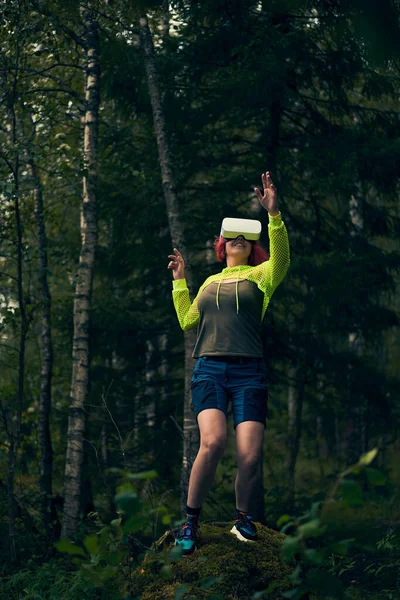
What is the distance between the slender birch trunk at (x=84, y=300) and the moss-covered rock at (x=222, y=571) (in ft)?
10.7

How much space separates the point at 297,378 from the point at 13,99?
5.89 m

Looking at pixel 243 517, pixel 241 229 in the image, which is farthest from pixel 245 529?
pixel 241 229

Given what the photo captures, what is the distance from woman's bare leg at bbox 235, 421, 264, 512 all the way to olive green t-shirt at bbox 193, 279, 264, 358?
49cm

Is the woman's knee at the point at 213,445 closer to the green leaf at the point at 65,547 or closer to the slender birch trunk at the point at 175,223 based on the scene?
the green leaf at the point at 65,547

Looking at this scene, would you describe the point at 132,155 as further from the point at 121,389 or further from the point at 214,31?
the point at 121,389

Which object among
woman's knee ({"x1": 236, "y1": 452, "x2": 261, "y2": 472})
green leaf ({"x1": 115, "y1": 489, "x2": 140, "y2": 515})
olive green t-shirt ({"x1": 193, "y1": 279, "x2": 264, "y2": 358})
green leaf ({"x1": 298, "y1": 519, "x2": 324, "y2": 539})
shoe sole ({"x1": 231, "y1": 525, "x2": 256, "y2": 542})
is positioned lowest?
shoe sole ({"x1": 231, "y1": 525, "x2": 256, "y2": 542})

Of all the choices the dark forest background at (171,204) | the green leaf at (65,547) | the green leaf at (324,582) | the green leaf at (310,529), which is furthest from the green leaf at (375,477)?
the dark forest background at (171,204)

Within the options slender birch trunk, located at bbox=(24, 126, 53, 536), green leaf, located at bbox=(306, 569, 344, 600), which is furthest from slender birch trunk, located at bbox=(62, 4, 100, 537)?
green leaf, located at bbox=(306, 569, 344, 600)

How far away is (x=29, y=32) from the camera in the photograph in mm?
8102

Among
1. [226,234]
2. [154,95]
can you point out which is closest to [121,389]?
[154,95]

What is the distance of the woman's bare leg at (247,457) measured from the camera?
5117 millimetres

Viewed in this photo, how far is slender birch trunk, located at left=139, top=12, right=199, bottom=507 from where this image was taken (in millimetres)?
8039

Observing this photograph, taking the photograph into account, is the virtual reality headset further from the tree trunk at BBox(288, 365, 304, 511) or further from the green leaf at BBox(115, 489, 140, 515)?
the tree trunk at BBox(288, 365, 304, 511)

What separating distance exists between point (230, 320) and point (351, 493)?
2858mm
